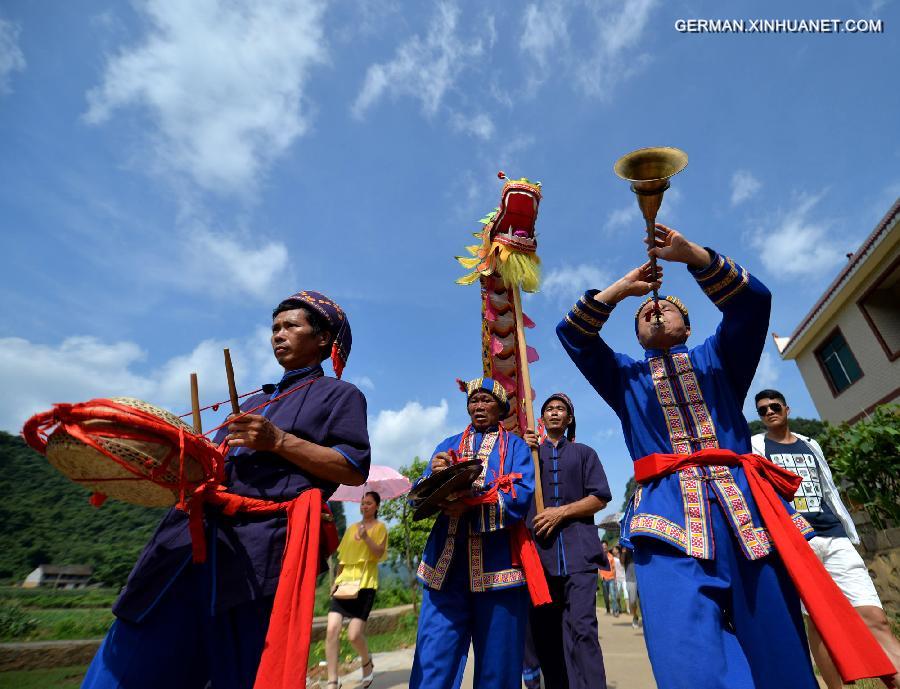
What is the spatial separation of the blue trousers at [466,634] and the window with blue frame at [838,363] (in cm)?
1547

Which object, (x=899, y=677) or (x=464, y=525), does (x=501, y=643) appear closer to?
(x=464, y=525)

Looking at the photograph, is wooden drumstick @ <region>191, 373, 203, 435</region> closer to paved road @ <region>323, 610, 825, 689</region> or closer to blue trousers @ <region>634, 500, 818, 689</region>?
blue trousers @ <region>634, 500, 818, 689</region>

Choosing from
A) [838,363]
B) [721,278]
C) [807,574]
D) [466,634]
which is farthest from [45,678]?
[838,363]

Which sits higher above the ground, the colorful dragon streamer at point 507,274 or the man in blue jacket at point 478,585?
the colorful dragon streamer at point 507,274

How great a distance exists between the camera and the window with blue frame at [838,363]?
14.0 m

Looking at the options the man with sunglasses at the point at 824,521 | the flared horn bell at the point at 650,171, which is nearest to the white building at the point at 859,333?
the man with sunglasses at the point at 824,521

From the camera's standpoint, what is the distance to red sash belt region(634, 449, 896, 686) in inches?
63.1

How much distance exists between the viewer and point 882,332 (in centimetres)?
1257

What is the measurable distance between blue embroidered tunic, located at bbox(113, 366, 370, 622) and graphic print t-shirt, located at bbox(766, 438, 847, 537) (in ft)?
12.1

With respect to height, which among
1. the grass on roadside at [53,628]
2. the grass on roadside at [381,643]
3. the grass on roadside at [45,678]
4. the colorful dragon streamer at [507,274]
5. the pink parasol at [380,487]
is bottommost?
the grass on roadside at [45,678]

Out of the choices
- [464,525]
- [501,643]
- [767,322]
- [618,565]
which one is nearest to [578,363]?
[767,322]

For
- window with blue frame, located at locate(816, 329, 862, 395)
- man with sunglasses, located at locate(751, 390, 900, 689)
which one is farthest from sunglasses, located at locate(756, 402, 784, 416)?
window with blue frame, located at locate(816, 329, 862, 395)

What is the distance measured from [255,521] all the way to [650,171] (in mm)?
2240

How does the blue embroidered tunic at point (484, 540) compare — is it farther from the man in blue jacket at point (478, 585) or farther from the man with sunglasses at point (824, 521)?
the man with sunglasses at point (824, 521)
